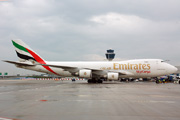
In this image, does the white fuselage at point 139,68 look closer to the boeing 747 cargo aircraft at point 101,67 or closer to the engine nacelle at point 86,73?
the boeing 747 cargo aircraft at point 101,67

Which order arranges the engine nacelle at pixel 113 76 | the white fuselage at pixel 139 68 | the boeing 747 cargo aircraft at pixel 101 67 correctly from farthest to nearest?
the white fuselage at pixel 139 68
the boeing 747 cargo aircraft at pixel 101 67
the engine nacelle at pixel 113 76

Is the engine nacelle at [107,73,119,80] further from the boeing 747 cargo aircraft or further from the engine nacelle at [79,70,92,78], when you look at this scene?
the engine nacelle at [79,70,92,78]

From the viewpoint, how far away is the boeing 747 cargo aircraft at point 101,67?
92.8 feet

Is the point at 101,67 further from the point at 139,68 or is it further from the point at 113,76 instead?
the point at 139,68

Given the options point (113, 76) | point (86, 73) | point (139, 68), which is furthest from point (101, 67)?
point (139, 68)

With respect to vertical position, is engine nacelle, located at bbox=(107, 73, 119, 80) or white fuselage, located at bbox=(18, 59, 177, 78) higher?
white fuselage, located at bbox=(18, 59, 177, 78)

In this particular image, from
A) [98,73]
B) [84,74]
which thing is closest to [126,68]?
[98,73]

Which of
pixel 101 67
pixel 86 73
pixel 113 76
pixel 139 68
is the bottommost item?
pixel 113 76

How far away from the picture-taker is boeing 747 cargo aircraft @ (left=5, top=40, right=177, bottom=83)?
28.3 m

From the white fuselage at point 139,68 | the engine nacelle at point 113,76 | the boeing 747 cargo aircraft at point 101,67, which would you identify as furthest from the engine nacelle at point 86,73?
the engine nacelle at point 113,76

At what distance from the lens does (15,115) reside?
607cm

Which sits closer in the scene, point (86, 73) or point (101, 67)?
point (86, 73)

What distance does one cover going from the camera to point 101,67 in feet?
98.5

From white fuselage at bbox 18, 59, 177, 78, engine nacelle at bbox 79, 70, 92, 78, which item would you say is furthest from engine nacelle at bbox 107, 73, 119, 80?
engine nacelle at bbox 79, 70, 92, 78
